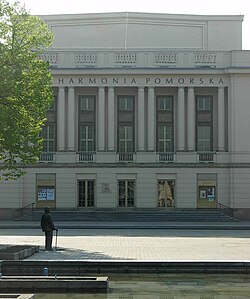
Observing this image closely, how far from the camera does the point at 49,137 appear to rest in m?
54.1

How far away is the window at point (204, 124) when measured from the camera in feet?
177

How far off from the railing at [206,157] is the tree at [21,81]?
27.4 metres

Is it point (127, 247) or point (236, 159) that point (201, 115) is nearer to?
point (236, 159)

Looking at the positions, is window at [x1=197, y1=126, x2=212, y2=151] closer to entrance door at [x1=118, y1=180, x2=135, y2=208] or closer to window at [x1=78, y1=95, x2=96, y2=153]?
entrance door at [x1=118, y1=180, x2=135, y2=208]

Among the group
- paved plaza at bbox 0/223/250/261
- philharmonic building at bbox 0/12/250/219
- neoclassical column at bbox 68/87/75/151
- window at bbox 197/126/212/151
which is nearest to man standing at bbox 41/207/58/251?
paved plaza at bbox 0/223/250/261

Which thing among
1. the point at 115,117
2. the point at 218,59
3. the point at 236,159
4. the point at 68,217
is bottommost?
the point at 68,217

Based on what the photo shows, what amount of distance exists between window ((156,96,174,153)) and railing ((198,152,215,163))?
247 cm

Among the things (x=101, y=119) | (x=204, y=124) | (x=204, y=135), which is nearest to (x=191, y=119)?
(x=204, y=124)

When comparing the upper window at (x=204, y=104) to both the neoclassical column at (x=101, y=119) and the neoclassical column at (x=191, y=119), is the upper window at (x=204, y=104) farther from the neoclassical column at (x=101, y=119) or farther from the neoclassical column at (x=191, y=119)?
the neoclassical column at (x=101, y=119)

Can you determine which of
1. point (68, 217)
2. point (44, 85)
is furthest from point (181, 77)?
point (44, 85)

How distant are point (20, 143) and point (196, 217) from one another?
26914 mm

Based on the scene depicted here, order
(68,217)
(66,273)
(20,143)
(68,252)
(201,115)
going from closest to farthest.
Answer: (66,273), (68,252), (20,143), (68,217), (201,115)

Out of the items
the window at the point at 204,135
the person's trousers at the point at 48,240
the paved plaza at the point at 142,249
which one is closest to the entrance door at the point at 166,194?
the window at the point at 204,135

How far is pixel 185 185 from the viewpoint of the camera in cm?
5300
